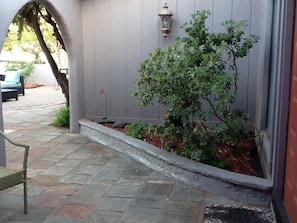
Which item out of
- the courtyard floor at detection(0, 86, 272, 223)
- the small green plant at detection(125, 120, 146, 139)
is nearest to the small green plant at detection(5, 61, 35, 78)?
the courtyard floor at detection(0, 86, 272, 223)

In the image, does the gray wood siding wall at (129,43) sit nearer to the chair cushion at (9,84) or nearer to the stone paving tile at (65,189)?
the stone paving tile at (65,189)

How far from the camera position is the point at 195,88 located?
144 inches

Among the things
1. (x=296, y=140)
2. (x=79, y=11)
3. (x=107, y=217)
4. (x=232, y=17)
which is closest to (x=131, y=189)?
(x=107, y=217)

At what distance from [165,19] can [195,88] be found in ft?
6.81

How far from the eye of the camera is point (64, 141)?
5465mm

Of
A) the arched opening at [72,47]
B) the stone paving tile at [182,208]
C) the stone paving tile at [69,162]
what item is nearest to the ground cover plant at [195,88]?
the stone paving tile at [182,208]

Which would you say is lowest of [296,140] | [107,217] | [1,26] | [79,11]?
[107,217]

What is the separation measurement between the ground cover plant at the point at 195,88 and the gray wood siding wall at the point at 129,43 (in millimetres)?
1083

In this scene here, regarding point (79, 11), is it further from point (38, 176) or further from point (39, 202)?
point (39, 202)

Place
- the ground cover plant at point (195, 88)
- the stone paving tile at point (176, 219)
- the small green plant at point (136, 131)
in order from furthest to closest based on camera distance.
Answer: the small green plant at point (136, 131) → the ground cover plant at point (195, 88) → the stone paving tile at point (176, 219)

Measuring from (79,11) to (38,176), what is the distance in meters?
3.03

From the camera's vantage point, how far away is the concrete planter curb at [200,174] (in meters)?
3.25

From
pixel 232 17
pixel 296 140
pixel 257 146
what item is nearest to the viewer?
pixel 296 140

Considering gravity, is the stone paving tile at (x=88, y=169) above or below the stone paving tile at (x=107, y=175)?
above
